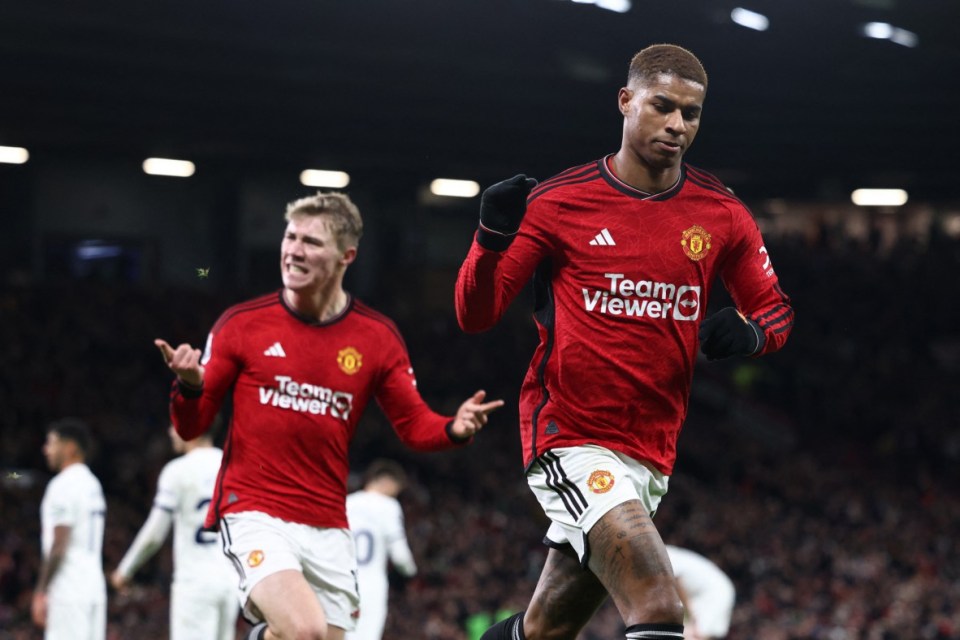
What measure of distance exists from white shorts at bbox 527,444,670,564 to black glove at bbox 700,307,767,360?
1.55 feet

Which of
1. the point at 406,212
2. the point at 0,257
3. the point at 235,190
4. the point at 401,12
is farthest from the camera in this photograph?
the point at 406,212

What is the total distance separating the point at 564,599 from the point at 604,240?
3.91 ft

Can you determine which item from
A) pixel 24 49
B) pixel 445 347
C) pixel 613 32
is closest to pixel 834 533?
pixel 445 347

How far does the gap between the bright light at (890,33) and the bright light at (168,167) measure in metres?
12.3

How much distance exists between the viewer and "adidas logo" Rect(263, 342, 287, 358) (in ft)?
18.2

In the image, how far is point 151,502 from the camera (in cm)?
1833

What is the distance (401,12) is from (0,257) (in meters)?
9.60

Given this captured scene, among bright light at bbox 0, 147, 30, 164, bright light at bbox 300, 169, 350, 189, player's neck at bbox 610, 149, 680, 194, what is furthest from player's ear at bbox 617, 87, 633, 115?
bright light at bbox 300, 169, 350, 189

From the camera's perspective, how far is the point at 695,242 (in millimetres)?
4414

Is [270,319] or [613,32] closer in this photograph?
[270,319]

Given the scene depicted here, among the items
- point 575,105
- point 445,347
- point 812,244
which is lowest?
point 445,347

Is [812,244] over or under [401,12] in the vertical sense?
under

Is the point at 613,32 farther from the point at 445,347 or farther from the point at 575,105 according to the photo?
the point at 445,347

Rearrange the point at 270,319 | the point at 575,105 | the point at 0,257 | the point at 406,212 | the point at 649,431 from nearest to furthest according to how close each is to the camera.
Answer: the point at 649,431 < the point at 270,319 < the point at 575,105 < the point at 0,257 < the point at 406,212
